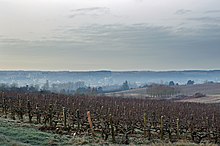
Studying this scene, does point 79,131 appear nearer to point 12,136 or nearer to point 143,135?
point 143,135

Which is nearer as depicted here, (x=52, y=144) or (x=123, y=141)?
(x=52, y=144)

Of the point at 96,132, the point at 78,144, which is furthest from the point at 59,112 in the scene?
the point at 78,144

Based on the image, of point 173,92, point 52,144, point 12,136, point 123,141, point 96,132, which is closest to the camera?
point 52,144

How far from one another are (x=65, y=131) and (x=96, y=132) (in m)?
2.69

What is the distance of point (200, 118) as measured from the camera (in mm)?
43000

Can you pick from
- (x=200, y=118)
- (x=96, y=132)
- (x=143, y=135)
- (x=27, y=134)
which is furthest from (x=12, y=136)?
(x=200, y=118)

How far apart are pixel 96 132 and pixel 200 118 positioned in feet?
64.4

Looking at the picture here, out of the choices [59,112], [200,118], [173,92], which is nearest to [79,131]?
[59,112]

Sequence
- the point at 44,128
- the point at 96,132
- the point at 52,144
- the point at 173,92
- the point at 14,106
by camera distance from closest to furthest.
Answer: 1. the point at 52,144
2. the point at 44,128
3. the point at 96,132
4. the point at 14,106
5. the point at 173,92

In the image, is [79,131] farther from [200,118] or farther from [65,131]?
[200,118]

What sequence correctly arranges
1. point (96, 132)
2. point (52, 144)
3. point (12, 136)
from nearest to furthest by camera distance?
point (52, 144)
point (12, 136)
point (96, 132)

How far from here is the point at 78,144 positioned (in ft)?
61.5

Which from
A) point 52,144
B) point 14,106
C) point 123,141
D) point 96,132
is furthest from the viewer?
point 14,106

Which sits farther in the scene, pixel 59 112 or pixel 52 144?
pixel 59 112
